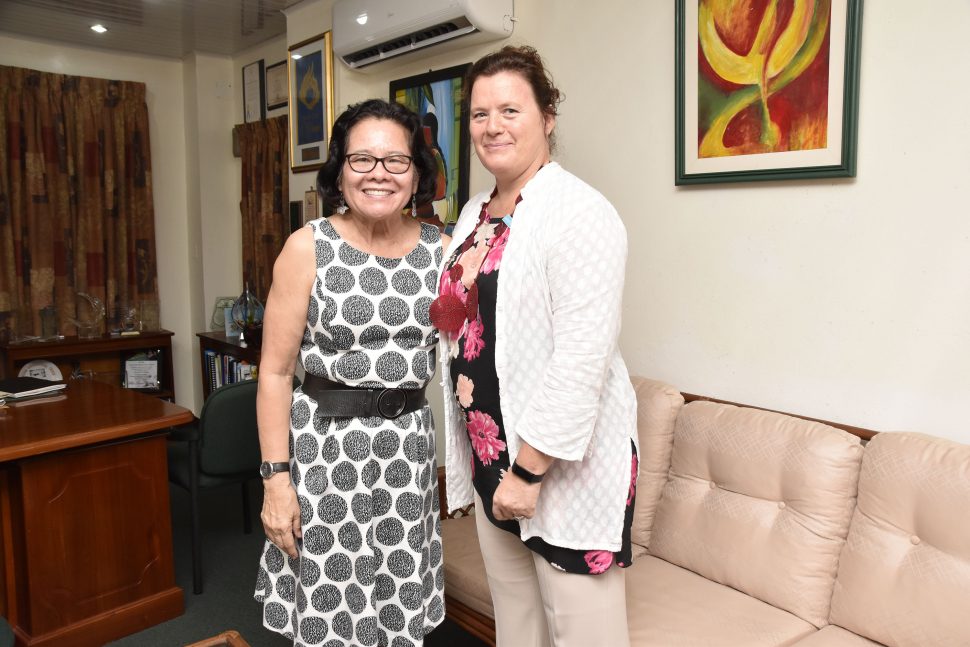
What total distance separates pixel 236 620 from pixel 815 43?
254cm

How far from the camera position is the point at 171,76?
4.91 m

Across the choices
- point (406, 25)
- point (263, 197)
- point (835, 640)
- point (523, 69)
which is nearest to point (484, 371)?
point (523, 69)

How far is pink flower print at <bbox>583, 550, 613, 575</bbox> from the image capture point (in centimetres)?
137

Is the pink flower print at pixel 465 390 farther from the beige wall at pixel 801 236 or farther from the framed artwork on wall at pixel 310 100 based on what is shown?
the framed artwork on wall at pixel 310 100

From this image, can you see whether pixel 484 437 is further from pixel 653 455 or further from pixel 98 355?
pixel 98 355

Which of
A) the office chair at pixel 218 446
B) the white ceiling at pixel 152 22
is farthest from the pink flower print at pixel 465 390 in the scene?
the white ceiling at pixel 152 22

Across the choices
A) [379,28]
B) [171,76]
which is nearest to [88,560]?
[379,28]

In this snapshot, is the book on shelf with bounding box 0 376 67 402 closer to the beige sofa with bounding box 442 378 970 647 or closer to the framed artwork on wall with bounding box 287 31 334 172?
the framed artwork on wall with bounding box 287 31 334 172

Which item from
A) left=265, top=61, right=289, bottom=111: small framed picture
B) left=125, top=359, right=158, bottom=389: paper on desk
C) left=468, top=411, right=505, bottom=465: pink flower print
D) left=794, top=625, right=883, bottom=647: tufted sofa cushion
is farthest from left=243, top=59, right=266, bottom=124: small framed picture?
left=794, top=625, right=883, bottom=647: tufted sofa cushion

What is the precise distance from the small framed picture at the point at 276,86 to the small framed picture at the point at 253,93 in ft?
0.23

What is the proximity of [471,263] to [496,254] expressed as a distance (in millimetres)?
97

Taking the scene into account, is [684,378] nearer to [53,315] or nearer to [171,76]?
[53,315]

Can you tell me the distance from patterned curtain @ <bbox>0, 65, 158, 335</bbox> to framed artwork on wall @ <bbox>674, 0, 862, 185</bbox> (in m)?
3.78

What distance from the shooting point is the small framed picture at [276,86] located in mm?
4422
